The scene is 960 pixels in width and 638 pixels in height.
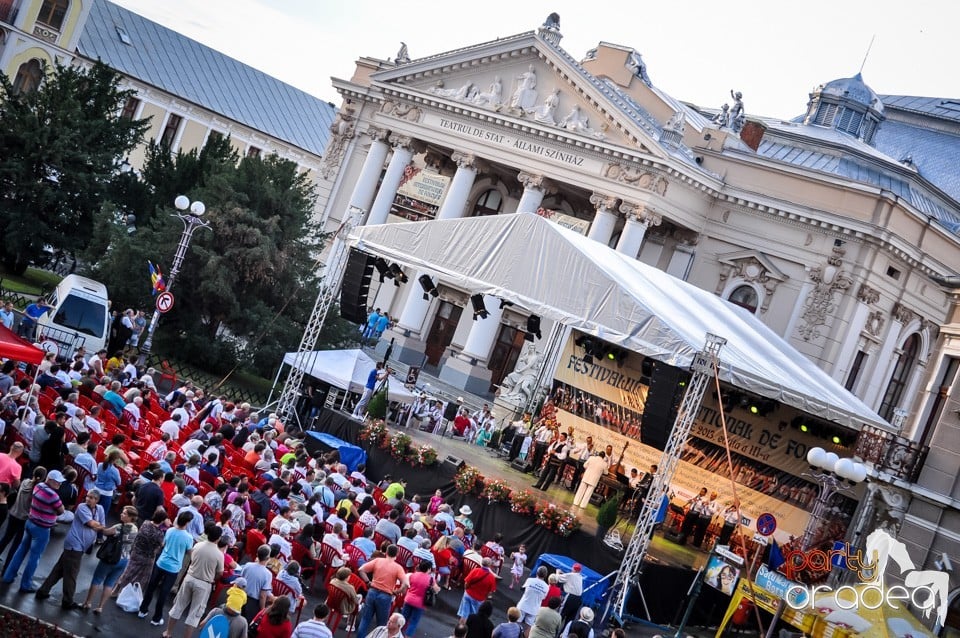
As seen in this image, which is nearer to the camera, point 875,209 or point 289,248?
point 289,248

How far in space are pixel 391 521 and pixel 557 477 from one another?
11.3m

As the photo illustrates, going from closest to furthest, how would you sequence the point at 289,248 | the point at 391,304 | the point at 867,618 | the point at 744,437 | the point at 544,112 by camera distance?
the point at 867,618 < the point at 744,437 < the point at 289,248 < the point at 544,112 < the point at 391,304

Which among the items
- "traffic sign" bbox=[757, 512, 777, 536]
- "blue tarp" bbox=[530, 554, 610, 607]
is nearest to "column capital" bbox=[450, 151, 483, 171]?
"blue tarp" bbox=[530, 554, 610, 607]

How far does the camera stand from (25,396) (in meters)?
17.7

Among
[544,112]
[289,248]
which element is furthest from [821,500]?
[544,112]

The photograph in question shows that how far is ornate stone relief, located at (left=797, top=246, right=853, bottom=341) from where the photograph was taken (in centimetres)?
3997

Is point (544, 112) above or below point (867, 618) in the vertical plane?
above

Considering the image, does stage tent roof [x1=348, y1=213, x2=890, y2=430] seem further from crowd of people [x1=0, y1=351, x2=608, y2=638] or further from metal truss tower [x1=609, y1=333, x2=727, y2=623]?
crowd of people [x1=0, y1=351, x2=608, y2=638]

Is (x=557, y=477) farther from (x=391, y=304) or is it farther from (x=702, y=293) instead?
(x=391, y=304)

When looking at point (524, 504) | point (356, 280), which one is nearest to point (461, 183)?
point (356, 280)

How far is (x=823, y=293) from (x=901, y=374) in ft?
24.3

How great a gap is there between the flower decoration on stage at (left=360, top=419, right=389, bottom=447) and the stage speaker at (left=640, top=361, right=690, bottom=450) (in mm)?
7816

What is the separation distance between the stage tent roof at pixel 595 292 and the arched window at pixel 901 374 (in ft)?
64.7


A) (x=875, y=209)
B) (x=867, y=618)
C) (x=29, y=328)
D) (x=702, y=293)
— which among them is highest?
(x=875, y=209)
